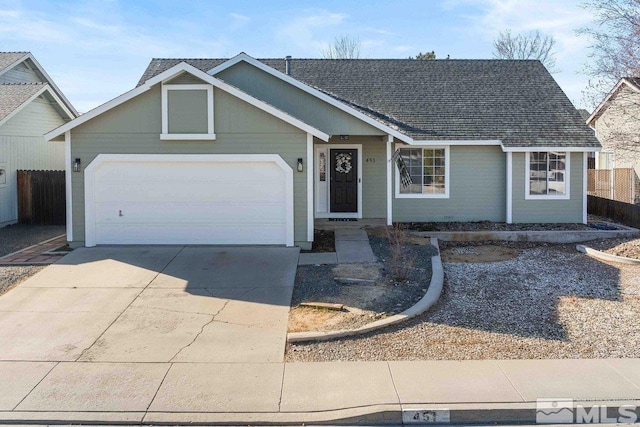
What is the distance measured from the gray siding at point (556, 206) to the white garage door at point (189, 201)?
780cm

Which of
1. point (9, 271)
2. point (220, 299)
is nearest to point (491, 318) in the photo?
point (220, 299)

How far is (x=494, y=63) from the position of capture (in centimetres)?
2058

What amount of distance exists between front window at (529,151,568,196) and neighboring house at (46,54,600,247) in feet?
0.13

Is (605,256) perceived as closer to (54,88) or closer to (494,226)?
(494,226)

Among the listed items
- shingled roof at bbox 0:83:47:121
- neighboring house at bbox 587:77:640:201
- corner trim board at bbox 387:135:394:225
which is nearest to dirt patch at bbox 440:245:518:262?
corner trim board at bbox 387:135:394:225

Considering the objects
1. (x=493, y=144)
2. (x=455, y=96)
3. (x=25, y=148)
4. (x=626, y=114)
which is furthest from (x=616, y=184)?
(x=25, y=148)

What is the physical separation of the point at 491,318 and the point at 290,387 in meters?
3.69

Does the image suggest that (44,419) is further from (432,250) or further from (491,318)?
(432,250)

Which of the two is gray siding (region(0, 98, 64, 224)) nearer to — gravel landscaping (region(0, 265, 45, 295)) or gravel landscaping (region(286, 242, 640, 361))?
gravel landscaping (region(0, 265, 45, 295))

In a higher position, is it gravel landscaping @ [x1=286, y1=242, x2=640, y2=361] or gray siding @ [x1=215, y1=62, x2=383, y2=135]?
gray siding @ [x1=215, y1=62, x2=383, y2=135]

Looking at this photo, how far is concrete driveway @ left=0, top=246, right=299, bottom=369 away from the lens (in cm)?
720

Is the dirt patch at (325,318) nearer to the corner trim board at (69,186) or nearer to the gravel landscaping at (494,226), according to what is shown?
the corner trim board at (69,186)

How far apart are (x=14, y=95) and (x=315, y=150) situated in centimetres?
1012

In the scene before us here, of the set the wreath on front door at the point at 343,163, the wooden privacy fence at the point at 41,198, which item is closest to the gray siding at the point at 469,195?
the wreath on front door at the point at 343,163
